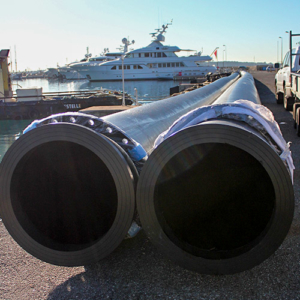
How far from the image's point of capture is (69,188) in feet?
9.98

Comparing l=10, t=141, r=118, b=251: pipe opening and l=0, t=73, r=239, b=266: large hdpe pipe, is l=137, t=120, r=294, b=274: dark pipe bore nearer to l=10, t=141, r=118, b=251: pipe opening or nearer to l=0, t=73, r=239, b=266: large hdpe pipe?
l=0, t=73, r=239, b=266: large hdpe pipe

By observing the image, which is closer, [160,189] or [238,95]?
[160,189]

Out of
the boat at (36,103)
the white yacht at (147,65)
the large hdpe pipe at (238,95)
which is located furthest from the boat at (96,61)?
the large hdpe pipe at (238,95)

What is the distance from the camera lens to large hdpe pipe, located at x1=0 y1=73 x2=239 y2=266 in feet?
8.30

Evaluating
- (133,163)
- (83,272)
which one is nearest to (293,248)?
(133,163)

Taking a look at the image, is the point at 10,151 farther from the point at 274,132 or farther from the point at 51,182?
the point at 274,132

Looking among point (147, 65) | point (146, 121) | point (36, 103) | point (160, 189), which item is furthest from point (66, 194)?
point (147, 65)

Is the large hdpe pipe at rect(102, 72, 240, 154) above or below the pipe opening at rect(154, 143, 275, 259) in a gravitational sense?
above

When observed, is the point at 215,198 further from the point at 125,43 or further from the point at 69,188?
the point at 125,43

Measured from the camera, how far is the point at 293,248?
10.2ft

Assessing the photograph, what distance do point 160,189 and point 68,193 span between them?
83cm

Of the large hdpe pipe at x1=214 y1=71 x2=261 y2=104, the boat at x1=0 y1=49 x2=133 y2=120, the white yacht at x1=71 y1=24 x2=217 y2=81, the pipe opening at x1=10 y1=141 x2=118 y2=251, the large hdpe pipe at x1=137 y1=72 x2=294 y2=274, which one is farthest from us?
the white yacht at x1=71 y1=24 x2=217 y2=81

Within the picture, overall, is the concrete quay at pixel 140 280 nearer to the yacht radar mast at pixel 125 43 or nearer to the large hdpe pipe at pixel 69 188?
the large hdpe pipe at pixel 69 188

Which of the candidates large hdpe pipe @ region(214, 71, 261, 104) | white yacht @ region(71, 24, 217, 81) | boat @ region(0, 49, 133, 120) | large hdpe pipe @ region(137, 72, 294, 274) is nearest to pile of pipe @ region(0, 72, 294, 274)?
large hdpe pipe @ region(137, 72, 294, 274)
